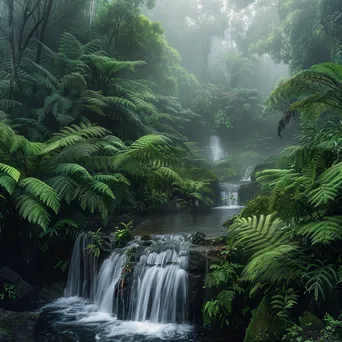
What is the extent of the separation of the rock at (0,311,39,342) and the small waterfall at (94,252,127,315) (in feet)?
4.01

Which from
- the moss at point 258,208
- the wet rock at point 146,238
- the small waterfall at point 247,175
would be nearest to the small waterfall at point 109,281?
the wet rock at point 146,238

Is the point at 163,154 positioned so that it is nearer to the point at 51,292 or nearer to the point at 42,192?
the point at 42,192

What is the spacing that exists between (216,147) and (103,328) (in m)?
14.7

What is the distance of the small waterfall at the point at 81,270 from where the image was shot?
674 cm

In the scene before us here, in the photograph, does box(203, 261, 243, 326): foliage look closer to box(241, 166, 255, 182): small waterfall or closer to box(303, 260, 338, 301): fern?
box(303, 260, 338, 301): fern

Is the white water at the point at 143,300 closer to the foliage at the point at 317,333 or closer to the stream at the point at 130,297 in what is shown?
the stream at the point at 130,297

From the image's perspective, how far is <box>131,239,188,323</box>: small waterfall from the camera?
5559 mm

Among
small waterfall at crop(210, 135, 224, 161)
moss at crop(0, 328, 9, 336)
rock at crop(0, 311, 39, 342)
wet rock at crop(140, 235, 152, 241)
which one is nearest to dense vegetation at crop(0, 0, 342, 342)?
small waterfall at crop(210, 135, 224, 161)

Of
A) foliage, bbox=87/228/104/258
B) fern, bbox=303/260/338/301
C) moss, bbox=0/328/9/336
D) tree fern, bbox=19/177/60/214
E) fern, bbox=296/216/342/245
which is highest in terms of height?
tree fern, bbox=19/177/60/214

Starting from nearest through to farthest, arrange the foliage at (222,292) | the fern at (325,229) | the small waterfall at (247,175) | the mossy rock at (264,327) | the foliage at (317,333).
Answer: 1. the foliage at (317,333)
2. the fern at (325,229)
3. the mossy rock at (264,327)
4. the foliage at (222,292)
5. the small waterfall at (247,175)

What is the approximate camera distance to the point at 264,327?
13.2 feet

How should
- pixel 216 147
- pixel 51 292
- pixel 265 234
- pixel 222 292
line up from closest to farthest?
pixel 265 234, pixel 222 292, pixel 51 292, pixel 216 147

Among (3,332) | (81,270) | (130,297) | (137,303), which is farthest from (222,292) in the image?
(81,270)

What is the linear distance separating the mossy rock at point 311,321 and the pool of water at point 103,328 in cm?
175
